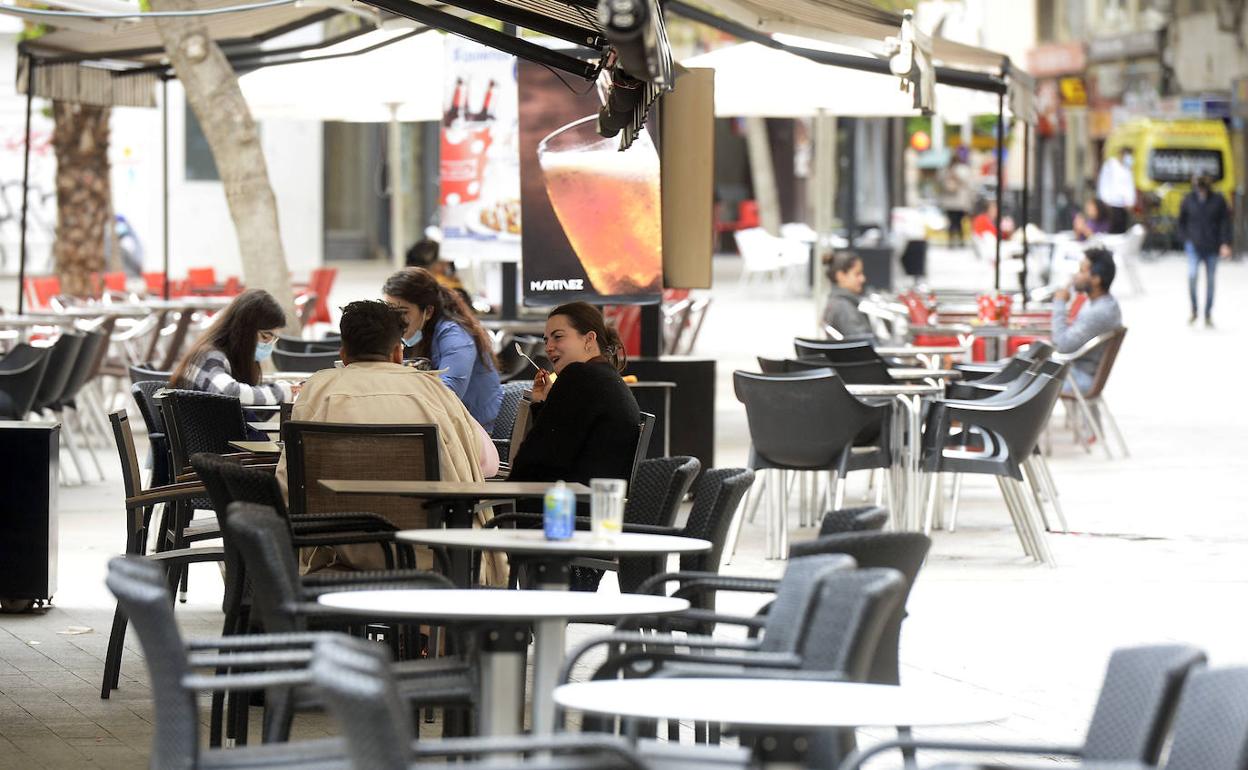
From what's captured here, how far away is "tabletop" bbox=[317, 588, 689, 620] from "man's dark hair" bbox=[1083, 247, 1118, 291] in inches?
418

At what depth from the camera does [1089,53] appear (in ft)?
183

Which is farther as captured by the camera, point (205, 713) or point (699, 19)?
point (699, 19)

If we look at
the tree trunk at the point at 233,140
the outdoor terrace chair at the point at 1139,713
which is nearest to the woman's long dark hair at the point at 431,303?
the tree trunk at the point at 233,140

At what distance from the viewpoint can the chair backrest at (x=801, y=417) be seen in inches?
403

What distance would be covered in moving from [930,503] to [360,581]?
18.8ft

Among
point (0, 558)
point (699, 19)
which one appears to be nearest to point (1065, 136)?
point (699, 19)

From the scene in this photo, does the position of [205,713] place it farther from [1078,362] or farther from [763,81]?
[763,81]

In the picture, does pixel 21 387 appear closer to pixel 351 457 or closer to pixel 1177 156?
pixel 351 457

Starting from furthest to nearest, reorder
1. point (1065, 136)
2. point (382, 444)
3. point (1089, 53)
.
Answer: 1. point (1065, 136)
2. point (1089, 53)
3. point (382, 444)

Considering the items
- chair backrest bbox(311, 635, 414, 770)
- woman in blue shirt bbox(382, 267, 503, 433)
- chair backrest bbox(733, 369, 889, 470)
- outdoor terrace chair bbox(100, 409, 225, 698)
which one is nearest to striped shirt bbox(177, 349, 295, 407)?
woman in blue shirt bbox(382, 267, 503, 433)

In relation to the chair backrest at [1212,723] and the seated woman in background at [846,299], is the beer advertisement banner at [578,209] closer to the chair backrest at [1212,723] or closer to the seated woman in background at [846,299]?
the seated woman in background at [846,299]

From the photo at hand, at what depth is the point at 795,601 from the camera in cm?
457

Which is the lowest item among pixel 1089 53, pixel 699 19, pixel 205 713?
pixel 205 713

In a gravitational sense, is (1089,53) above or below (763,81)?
above
